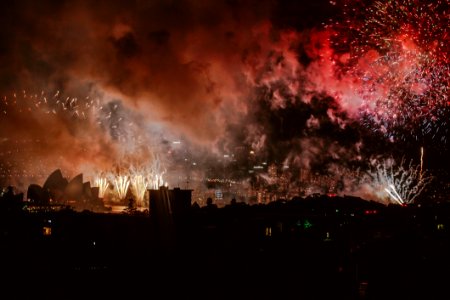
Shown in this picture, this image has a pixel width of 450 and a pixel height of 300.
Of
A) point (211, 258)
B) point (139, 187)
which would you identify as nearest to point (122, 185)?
point (139, 187)

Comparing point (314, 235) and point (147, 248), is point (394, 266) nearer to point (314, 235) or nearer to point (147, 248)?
point (314, 235)

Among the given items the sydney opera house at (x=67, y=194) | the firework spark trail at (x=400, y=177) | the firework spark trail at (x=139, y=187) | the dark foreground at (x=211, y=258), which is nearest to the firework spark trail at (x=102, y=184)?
the firework spark trail at (x=139, y=187)

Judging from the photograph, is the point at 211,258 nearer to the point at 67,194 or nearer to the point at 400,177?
the point at 67,194

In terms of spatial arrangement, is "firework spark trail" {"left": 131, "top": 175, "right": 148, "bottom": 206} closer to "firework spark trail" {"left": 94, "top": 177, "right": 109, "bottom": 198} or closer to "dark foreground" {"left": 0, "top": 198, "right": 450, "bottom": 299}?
"firework spark trail" {"left": 94, "top": 177, "right": 109, "bottom": 198}

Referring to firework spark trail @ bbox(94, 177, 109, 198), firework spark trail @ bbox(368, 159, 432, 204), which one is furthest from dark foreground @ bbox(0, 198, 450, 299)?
firework spark trail @ bbox(368, 159, 432, 204)

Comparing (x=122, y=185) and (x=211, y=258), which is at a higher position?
(x=122, y=185)

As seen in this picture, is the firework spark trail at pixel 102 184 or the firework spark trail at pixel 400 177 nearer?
the firework spark trail at pixel 102 184

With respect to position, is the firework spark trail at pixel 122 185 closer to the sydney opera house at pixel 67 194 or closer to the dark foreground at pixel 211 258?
the sydney opera house at pixel 67 194

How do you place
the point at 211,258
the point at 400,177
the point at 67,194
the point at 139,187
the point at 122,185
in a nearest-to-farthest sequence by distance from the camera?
1. the point at 211,258
2. the point at 67,194
3. the point at 139,187
4. the point at 122,185
5. the point at 400,177
